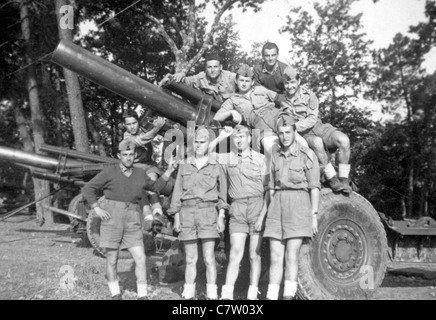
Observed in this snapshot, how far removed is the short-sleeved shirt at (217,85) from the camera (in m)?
5.95

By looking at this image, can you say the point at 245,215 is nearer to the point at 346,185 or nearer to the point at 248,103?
the point at 346,185

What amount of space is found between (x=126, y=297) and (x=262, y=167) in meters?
2.04

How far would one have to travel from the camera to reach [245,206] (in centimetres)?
455

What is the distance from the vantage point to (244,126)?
210 inches

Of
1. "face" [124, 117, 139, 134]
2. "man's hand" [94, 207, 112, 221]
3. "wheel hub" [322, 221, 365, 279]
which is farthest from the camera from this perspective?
"face" [124, 117, 139, 134]

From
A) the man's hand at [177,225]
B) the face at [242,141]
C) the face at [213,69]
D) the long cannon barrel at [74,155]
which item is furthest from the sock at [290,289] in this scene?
the long cannon barrel at [74,155]

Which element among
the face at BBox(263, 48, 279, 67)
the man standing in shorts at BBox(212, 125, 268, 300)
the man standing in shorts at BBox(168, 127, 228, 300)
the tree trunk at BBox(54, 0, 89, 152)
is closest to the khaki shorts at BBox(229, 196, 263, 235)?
the man standing in shorts at BBox(212, 125, 268, 300)

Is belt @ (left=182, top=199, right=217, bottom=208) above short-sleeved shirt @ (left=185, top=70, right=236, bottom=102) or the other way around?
the other way around

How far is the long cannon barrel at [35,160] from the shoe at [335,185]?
5.24 m

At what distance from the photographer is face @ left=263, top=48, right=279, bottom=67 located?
19.2ft

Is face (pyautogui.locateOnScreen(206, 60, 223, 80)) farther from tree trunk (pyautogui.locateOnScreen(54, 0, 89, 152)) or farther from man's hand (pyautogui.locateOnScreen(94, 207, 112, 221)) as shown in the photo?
tree trunk (pyautogui.locateOnScreen(54, 0, 89, 152))

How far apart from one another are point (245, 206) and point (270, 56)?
2.33m

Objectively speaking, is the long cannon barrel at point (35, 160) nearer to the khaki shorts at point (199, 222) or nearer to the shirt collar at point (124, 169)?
the shirt collar at point (124, 169)

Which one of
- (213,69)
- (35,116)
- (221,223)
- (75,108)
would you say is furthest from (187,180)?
(35,116)
